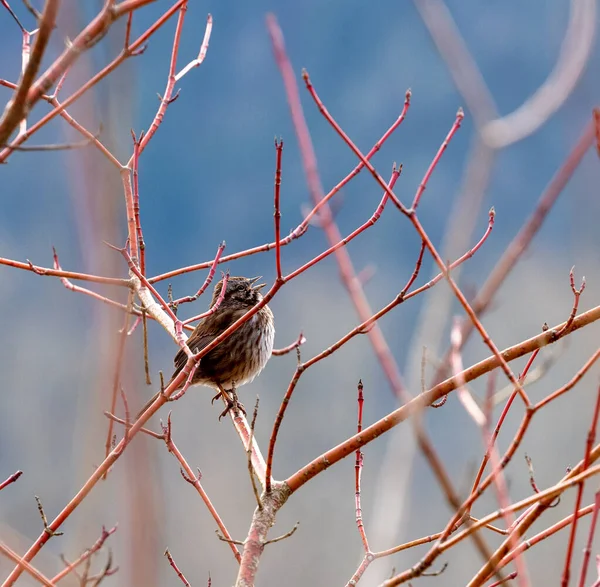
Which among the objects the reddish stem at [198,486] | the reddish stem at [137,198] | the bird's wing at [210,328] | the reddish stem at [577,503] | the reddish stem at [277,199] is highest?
the bird's wing at [210,328]

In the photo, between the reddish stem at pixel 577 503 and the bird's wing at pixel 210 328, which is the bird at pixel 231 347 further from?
the reddish stem at pixel 577 503

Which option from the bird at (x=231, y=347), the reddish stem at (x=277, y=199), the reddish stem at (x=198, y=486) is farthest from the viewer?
the bird at (x=231, y=347)

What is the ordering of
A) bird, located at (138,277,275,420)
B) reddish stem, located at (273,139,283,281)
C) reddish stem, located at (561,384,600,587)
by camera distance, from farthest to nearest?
bird, located at (138,277,275,420), reddish stem, located at (273,139,283,281), reddish stem, located at (561,384,600,587)

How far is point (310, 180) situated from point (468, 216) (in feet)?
1.81

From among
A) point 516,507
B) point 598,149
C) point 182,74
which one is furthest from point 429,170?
point 182,74

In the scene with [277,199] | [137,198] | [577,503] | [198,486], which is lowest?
[577,503]

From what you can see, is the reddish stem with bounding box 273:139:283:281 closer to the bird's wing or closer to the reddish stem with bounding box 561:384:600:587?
the reddish stem with bounding box 561:384:600:587

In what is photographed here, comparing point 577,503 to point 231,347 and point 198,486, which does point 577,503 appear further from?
point 231,347

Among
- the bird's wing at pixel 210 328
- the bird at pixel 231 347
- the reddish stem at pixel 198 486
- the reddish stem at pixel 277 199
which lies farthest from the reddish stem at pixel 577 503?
the bird's wing at pixel 210 328

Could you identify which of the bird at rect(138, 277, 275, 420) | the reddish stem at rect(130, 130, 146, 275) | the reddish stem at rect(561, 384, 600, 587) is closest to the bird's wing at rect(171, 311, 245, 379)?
the bird at rect(138, 277, 275, 420)

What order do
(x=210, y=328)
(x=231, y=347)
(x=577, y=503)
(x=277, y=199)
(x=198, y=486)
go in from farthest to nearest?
(x=210, y=328) → (x=231, y=347) → (x=198, y=486) → (x=277, y=199) → (x=577, y=503)

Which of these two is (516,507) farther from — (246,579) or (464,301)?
(246,579)

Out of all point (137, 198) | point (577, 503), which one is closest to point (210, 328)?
point (137, 198)

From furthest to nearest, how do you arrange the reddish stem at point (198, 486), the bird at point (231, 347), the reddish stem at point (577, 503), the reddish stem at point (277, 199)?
1. the bird at point (231, 347)
2. the reddish stem at point (198, 486)
3. the reddish stem at point (277, 199)
4. the reddish stem at point (577, 503)
